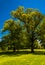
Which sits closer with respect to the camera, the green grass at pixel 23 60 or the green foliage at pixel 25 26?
the green grass at pixel 23 60

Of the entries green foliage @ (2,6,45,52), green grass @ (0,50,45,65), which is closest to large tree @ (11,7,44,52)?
green foliage @ (2,6,45,52)

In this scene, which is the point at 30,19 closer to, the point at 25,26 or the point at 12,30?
the point at 25,26

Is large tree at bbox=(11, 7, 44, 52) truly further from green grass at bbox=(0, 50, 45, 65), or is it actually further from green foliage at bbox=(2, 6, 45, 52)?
green grass at bbox=(0, 50, 45, 65)

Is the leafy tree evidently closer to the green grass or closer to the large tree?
the large tree

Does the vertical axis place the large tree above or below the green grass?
above

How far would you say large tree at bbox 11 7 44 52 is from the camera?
42.3m

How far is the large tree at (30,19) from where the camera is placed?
4234cm

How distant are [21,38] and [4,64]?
21466mm

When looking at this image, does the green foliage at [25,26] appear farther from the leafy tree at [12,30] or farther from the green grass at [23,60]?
the green grass at [23,60]

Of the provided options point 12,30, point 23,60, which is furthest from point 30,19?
point 23,60

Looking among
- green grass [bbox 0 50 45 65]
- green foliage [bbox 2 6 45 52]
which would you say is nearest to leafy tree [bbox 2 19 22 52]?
green foliage [bbox 2 6 45 52]

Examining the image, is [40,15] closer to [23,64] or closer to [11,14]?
[11,14]

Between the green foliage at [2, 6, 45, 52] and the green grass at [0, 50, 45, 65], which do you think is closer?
the green grass at [0, 50, 45, 65]

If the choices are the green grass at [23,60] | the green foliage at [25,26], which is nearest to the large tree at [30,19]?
the green foliage at [25,26]
